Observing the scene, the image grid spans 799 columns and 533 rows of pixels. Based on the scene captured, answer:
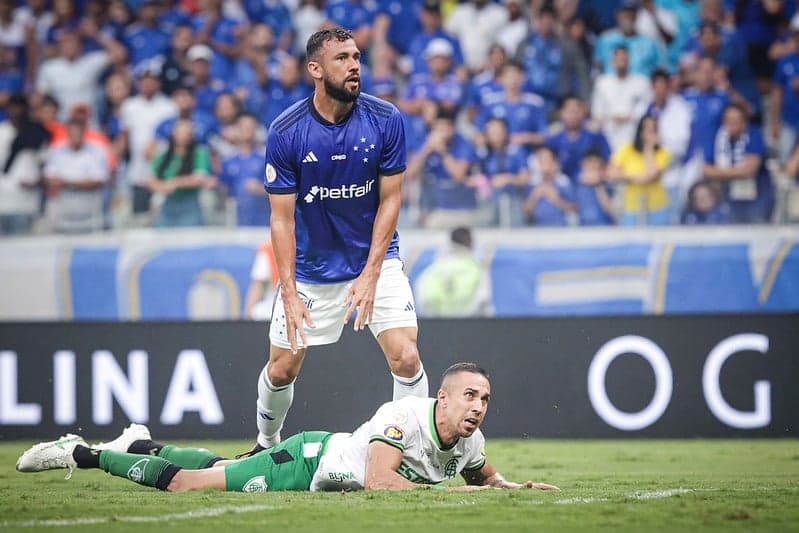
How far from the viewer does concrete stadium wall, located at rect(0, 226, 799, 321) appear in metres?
12.5

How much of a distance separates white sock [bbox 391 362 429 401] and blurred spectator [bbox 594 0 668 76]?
7.86 metres

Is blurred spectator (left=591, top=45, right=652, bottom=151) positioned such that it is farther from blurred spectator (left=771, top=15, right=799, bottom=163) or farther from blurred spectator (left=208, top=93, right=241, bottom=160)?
blurred spectator (left=208, top=93, right=241, bottom=160)

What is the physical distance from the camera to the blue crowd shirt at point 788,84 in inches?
543

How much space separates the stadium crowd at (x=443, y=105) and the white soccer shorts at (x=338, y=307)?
4924 millimetres

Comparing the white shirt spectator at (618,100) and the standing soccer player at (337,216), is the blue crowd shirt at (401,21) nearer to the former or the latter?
the white shirt spectator at (618,100)

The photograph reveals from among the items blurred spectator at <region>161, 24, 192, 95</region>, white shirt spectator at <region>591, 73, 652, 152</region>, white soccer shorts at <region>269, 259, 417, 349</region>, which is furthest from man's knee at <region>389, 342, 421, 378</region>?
blurred spectator at <region>161, 24, 192, 95</region>

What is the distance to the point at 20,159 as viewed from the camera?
46.8 ft

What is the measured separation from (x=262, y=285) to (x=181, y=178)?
179 centimetres

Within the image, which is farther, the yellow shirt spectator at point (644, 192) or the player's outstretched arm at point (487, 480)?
the yellow shirt spectator at point (644, 192)

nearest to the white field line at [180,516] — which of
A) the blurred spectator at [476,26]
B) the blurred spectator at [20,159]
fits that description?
the blurred spectator at [20,159]

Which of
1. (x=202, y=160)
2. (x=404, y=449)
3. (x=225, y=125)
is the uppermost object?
(x=225, y=125)

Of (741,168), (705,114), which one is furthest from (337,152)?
(705,114)

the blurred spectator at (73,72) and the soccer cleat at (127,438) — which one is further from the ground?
the blurred spectator at (73,72)

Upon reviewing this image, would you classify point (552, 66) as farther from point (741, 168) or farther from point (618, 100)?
point (741, 168)
